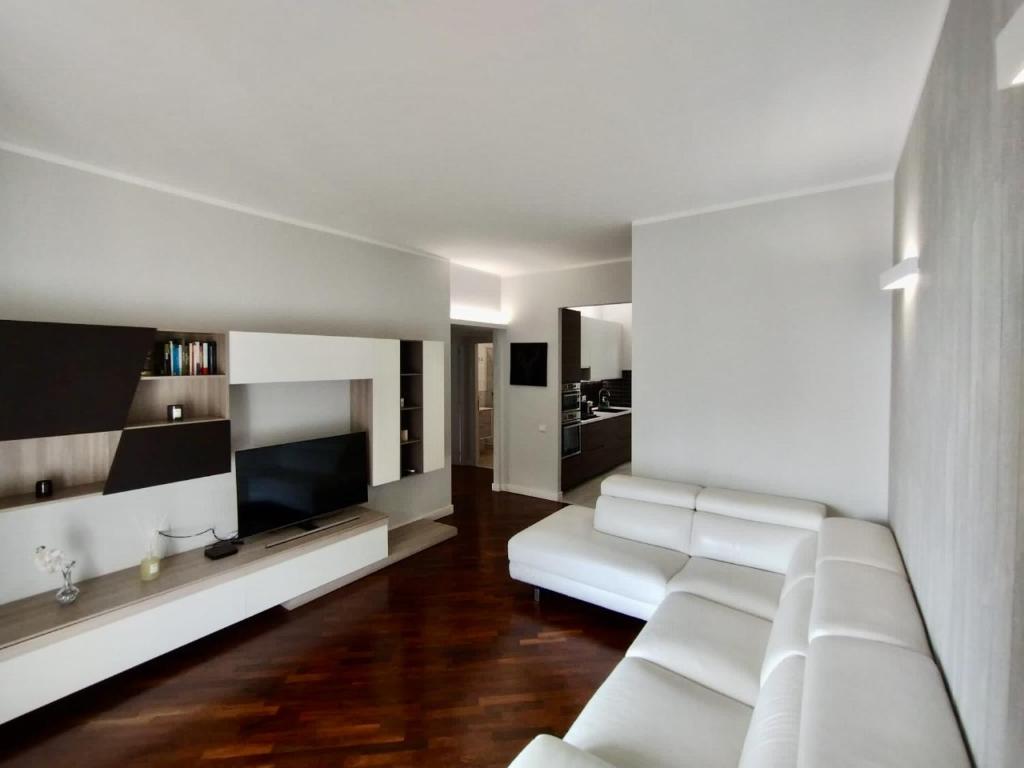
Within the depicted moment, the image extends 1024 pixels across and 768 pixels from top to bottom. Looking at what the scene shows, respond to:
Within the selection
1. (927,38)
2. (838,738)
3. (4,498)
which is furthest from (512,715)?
(927,38)

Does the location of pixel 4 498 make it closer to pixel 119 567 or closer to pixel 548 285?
pixel 119 567

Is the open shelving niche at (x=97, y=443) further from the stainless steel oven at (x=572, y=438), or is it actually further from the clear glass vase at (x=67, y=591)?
the stainless steel oven at (x=572, y=438)

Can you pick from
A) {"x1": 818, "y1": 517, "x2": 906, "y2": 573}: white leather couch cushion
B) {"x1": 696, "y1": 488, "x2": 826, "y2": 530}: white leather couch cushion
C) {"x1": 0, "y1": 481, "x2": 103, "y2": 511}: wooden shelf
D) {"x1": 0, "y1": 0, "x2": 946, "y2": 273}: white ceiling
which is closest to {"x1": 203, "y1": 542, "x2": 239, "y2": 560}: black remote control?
{"x1": 0, "y1": 481, "x2": 103, "y2": 511}: wooden shelf

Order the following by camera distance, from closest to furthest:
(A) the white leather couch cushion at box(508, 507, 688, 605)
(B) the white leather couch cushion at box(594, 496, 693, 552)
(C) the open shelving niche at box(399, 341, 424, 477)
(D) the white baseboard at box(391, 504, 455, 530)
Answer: (A) the white leather couch cushion at box(508, 507, 688, 605)
(B) the white leather couch cushion at box(594, 496, 693, 552)
(C) the open shelving niche at box(399, 341, 424, 477)
(D) the white baseboard at box(391, 504, 455, 530)

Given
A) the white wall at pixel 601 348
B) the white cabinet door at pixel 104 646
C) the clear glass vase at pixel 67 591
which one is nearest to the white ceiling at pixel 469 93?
the clear glass vase at pixel 67 591

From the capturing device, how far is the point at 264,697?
7.53 feet

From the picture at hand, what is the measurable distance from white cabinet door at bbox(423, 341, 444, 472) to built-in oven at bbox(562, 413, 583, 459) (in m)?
1.80

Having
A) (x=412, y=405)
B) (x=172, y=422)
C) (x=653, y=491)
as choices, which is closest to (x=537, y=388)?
(x=412, y=405)

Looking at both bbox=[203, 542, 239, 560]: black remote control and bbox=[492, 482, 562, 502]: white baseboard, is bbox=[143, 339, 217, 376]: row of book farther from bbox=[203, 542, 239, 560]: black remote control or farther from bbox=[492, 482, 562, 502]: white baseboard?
bbox=[492, 482, 562, 502]: white baseboard

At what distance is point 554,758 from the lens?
4.19ft

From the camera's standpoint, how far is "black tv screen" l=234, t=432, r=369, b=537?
3102mm

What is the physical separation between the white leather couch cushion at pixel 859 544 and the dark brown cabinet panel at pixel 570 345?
11.2 feet

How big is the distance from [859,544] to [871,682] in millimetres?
1183

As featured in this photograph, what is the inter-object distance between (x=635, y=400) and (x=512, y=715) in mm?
2356
